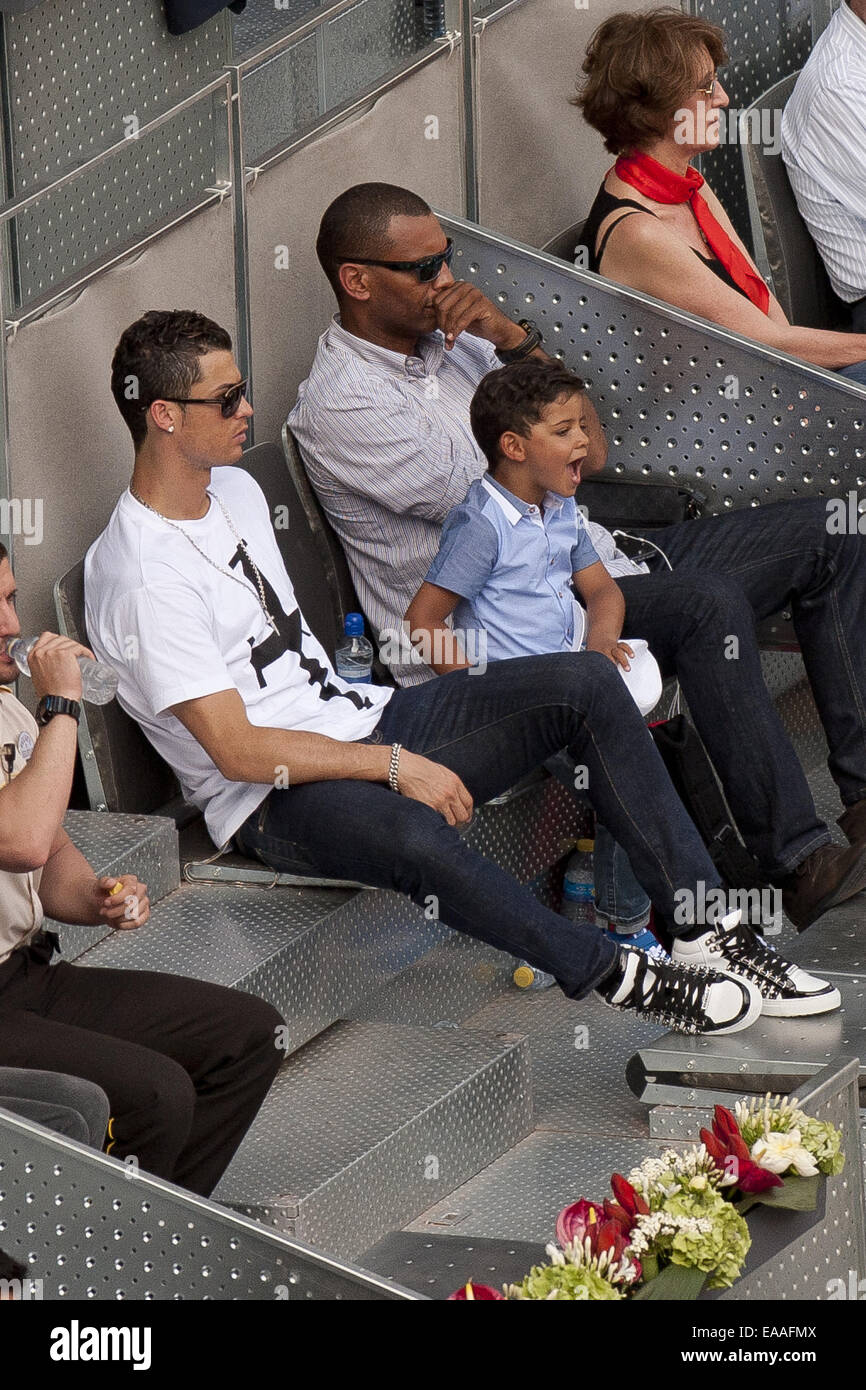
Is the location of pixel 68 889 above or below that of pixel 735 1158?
above

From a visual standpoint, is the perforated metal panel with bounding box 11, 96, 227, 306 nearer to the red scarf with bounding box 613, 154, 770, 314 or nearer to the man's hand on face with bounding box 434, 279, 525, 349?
the man's hand on face with bounding box 434, 279, 525, 349

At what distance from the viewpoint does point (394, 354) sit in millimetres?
3992

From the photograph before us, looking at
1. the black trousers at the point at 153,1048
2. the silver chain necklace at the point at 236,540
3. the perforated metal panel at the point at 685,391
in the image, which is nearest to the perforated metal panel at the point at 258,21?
the perforated metal panel at the point at 685,391

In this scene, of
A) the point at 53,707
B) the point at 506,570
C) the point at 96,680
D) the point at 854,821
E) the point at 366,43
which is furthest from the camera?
the point at 366,43

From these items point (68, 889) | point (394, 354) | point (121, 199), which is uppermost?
point (121, 199)

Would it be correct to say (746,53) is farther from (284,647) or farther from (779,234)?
(284,647)

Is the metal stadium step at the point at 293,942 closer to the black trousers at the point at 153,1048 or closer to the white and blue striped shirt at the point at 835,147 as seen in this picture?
the black trousers at the point at 153,1048

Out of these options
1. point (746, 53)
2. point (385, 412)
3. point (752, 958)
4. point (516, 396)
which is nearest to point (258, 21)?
point (746, 53)

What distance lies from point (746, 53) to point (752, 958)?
3.19 meters

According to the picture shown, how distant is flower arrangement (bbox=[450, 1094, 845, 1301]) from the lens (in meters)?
2.28

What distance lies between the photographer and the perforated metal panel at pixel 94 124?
13.1 ft

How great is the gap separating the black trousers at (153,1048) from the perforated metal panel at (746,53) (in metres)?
3.39

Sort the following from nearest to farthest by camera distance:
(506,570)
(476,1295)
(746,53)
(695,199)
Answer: (476,1295) < (506,570) < (695,199) < (746,53)
